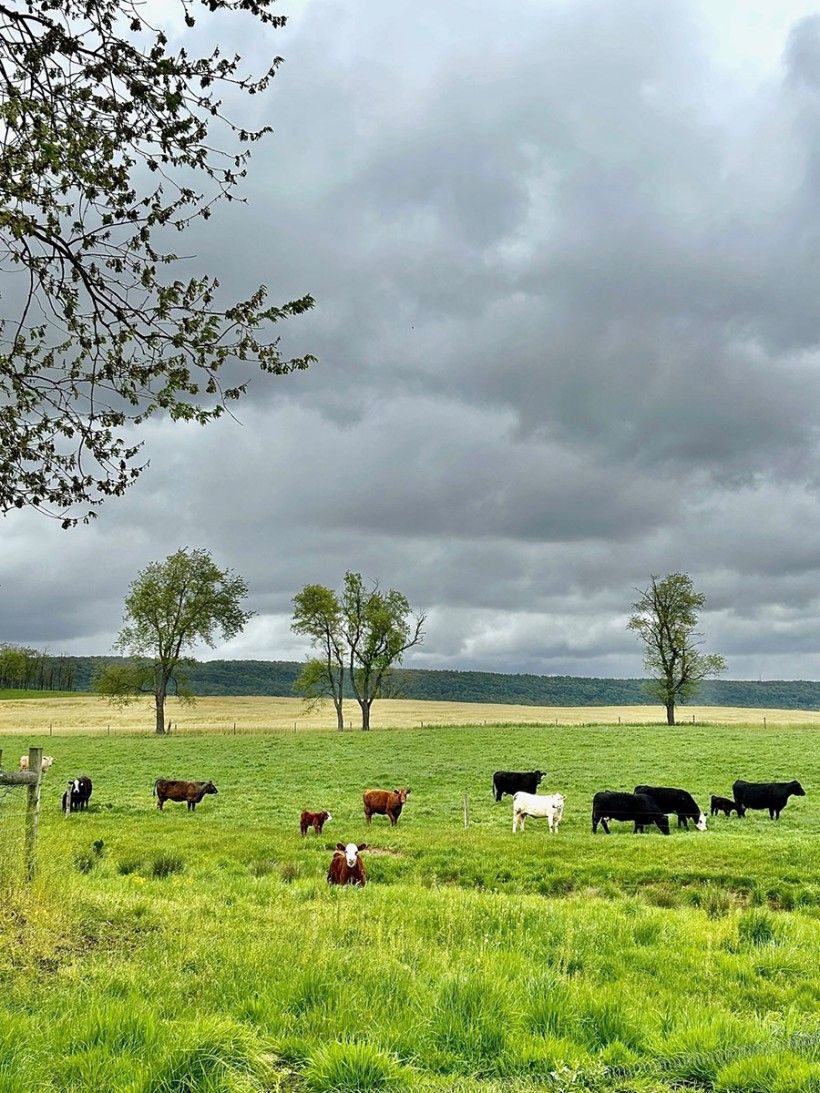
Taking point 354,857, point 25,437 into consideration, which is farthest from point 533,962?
point 25,437

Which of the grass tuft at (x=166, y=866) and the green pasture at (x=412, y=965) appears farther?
the grass tuft at (x=166, y=866)

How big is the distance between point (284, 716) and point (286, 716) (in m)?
0.21

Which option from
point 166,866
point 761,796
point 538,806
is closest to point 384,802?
point 538,806

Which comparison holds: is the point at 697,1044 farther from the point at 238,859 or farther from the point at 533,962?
the point at 238,859

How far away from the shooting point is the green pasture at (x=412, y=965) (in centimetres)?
536

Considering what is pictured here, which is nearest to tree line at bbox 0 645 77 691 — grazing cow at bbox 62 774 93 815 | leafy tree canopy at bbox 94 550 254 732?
leafy tree canopy at bbox 94 550 254 732

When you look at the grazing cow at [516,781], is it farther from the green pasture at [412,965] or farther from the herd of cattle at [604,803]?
the green pasture at [412,965]

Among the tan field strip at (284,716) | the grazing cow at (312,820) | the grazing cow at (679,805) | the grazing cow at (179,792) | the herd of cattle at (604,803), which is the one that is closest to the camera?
the grazing cow at (312,820)

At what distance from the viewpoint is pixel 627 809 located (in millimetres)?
22531

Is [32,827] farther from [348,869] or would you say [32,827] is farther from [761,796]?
[761,796]

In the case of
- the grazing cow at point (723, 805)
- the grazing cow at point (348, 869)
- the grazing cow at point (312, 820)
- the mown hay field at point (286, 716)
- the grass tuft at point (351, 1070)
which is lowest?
the mown hay field at point (286, 716)

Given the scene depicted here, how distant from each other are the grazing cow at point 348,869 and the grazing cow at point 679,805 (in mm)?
12876

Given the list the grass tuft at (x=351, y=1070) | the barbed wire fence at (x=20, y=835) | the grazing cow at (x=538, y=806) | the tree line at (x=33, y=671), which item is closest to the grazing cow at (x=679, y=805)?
the grazing cow at (x=538, y=806)

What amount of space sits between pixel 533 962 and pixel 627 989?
110 cm
